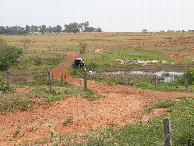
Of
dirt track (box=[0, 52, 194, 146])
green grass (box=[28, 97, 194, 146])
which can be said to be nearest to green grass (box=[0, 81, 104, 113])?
dirt track (box=[0, 52, 194, 146])

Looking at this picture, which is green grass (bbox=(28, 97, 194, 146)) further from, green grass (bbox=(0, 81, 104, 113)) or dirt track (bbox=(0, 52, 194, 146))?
green grass (bbox=(0, 81, 104, 113))

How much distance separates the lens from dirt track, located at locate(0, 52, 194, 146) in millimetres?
10891

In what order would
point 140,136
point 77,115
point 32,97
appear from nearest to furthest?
point 140,136 < point 77,115 < point 32,97

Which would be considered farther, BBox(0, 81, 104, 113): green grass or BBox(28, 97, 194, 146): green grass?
BBox(0, 81, 104, 113): green grass

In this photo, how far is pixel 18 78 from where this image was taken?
2462 centimetres

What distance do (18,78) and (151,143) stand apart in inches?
767

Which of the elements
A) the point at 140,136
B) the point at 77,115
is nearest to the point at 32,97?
the point at 77,115

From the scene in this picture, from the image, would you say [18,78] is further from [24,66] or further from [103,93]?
[103,93]

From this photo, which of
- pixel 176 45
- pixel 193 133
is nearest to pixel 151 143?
pixel 193 133

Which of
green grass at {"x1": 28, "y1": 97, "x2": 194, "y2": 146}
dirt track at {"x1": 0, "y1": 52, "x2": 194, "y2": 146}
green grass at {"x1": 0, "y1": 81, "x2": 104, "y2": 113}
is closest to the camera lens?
A: green grass at {"x1": 28, "y1": 97, "x2": 194, "y2": 146}

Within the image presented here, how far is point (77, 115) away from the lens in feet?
42.7

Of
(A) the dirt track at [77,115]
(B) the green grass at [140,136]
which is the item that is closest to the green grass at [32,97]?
(A) the dirt track at [77,115]

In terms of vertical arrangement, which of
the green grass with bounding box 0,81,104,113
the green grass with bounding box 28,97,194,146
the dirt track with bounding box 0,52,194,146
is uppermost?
the green grass with bounding box 28,97,194,146

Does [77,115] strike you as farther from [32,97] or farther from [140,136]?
[140,136]
